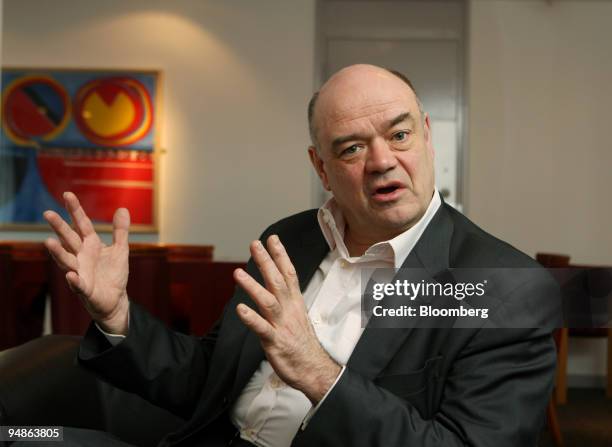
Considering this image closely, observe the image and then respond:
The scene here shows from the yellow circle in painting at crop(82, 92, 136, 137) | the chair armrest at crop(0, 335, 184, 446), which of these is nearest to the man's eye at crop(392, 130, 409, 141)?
the chair armrest at crop(0, 335, 184, 446)

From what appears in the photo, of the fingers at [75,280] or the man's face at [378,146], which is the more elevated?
the man's face at [378,146]

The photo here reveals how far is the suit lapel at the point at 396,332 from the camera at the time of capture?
1.14m

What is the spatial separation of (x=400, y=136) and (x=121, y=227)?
1.85 ft

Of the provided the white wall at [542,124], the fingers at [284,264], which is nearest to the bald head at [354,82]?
the fingers at [284,264]

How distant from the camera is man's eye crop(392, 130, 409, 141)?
1.32 metres

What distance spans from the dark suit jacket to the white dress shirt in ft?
0.12

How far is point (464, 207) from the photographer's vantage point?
5.47 metres

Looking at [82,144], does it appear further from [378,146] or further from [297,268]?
[378,146]

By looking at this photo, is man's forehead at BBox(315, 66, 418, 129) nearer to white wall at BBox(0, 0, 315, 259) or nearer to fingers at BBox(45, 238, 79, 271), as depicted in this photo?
fingers at BBox(45, 238, 79, 271)

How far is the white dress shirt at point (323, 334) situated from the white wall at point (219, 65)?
4.11m

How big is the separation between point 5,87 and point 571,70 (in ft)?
14.6

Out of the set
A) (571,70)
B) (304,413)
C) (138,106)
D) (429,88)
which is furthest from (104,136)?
(304,413)

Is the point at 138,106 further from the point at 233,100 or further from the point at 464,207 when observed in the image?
the point at 464,207

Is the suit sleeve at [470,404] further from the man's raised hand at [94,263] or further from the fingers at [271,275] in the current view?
the man's raised hand at [94,263]
